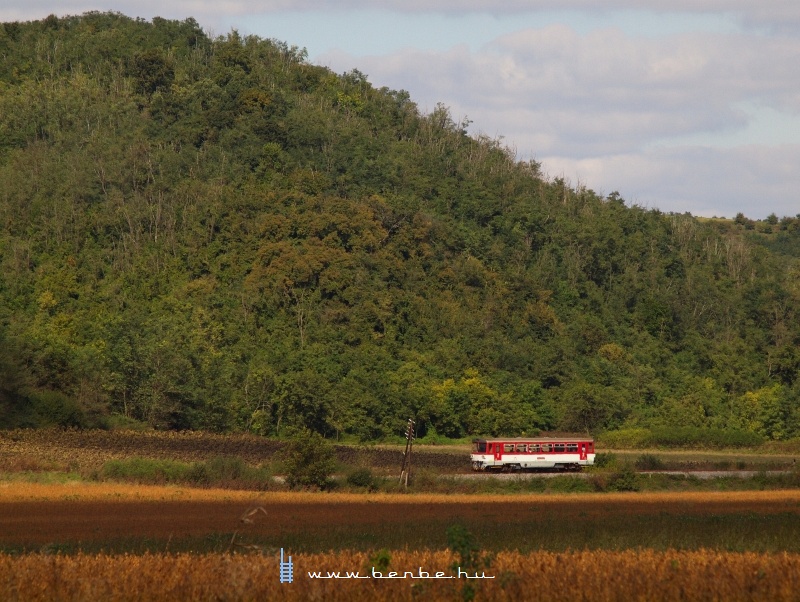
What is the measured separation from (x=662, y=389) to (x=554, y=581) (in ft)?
291

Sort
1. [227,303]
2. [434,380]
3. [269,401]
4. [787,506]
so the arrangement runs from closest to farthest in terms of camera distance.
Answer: [787,506] < [269,401] < [434,380] < [227,303]

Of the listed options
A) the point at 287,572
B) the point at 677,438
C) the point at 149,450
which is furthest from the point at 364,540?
the point at 677,438

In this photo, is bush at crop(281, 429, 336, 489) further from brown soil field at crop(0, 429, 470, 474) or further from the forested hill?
the forested hill

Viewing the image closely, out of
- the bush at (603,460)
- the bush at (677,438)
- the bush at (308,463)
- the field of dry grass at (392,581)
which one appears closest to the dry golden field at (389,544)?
the field of dry grass at (392,581)

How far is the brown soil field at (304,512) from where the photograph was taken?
34469mm

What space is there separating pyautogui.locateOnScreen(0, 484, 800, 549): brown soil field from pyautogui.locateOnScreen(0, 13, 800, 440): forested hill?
102 ft

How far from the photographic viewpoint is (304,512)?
42188 millimetres

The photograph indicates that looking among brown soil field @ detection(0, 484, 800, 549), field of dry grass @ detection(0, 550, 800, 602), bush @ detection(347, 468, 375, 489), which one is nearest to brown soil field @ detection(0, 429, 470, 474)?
bush @ detection(347, 468, 375, 489)

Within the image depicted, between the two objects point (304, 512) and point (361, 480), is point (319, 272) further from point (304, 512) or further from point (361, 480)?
point (304, 512)

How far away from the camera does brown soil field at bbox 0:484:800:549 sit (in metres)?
34.5

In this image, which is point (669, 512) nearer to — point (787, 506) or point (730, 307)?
point (787, 506)

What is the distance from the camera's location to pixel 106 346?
9194 cm

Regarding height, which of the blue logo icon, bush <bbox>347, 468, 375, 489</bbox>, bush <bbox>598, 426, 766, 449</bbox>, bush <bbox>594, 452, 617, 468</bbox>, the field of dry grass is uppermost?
the blue logo icon

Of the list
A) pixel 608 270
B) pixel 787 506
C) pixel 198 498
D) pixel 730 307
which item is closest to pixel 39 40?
pixel 608 270
